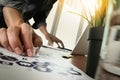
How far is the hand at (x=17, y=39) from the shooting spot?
0.45 m

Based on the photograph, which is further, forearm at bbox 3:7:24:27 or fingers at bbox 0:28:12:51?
forearm at bbox 3:7:24:27

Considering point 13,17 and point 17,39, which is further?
point 13,17

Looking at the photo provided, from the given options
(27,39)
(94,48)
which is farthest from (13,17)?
(94,48)

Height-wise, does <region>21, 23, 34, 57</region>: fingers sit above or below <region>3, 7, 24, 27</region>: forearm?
below

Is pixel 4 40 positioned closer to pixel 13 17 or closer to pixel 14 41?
pixel 14 41

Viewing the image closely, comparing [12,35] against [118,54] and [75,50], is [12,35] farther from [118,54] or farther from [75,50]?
[75,50]

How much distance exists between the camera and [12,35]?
448 millimetres

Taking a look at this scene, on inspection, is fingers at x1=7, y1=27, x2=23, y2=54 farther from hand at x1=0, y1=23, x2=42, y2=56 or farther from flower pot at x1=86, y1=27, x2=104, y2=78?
flower pot at x1=86, y1=27, x2=104, y2=78

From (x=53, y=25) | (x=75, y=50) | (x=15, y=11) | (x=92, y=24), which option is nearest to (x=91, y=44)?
(x=92, y=24)

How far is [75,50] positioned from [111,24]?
0.58m

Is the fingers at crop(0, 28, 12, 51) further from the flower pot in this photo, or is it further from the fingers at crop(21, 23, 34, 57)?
the flower pot

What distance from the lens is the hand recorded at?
17.5 inches

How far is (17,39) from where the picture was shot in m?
0.45

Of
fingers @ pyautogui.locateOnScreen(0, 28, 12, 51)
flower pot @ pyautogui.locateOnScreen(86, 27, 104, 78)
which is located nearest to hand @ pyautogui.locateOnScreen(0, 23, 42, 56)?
fingers @ pyautogui.locateOnScreen(0, 28, 12, 51)
